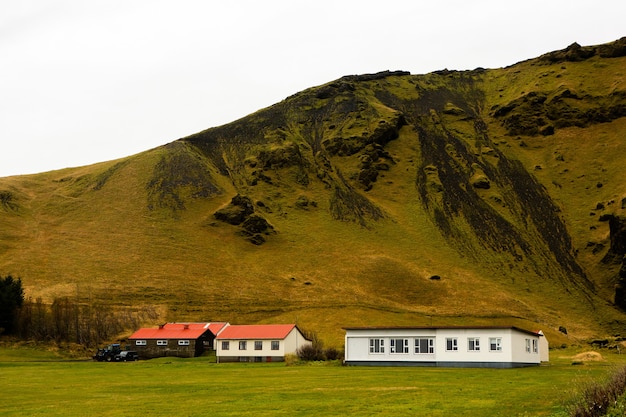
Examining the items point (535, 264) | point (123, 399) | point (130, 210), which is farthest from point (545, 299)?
point (123, 399)

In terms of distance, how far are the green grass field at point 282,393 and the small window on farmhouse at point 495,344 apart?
1258 cm

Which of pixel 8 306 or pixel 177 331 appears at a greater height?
pixel 8 306

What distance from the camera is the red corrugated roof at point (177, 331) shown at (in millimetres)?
93812

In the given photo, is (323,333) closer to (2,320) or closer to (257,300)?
(257,300)

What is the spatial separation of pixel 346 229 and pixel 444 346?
8743 cm

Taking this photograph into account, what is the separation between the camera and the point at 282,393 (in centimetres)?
3931

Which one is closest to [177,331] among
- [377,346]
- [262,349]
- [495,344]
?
[262,349]

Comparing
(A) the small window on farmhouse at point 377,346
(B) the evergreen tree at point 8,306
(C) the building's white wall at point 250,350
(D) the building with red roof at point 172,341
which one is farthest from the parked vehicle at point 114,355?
(A) the small window on farmhouse at point 377,346

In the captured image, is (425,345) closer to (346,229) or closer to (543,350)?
(543,350)

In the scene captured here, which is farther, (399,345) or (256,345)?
(256,345)

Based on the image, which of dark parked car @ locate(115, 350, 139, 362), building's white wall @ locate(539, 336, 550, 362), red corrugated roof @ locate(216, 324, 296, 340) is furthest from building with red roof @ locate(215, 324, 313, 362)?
building's white wall @ locate(539, 336, 550, 362)

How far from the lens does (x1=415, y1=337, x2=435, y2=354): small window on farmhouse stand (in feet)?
233

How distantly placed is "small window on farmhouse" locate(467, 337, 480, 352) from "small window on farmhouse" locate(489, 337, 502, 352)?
130 cm

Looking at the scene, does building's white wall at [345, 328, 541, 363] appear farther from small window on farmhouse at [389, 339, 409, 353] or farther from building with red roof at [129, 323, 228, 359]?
building with red roof at [129, 323, 228, 359]
